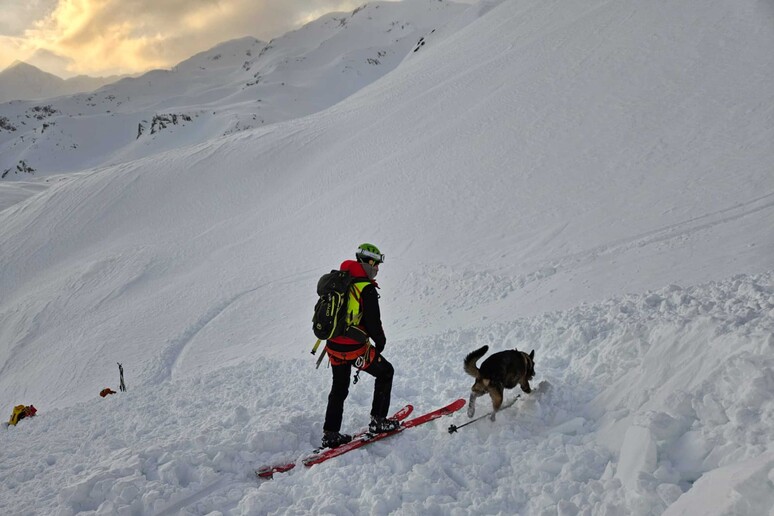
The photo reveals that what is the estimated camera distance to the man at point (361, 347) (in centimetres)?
564

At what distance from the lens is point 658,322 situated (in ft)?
20.9

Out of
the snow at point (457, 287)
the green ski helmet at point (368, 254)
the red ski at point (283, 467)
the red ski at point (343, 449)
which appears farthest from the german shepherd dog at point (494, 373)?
the green ski helmet at point (368, 254)

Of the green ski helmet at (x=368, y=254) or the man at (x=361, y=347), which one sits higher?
the green ski helmet at (x=368, y=254)

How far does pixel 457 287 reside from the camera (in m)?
15.0

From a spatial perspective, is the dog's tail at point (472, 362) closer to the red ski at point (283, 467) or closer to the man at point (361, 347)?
the man at point (361, 347)

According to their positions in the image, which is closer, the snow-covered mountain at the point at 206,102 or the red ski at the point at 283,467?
the red ski at the point at 283,467

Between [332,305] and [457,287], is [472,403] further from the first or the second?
[457,287]

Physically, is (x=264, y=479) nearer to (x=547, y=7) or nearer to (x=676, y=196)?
(x=676, y=196)

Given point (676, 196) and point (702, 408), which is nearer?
point (702, 408)

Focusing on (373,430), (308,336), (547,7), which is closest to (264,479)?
(373,430)

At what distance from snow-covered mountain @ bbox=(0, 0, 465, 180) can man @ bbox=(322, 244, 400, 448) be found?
3566 inches

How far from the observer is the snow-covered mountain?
101500 millimetres

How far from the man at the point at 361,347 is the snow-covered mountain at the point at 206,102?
3566 inches

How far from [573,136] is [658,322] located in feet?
57.9
